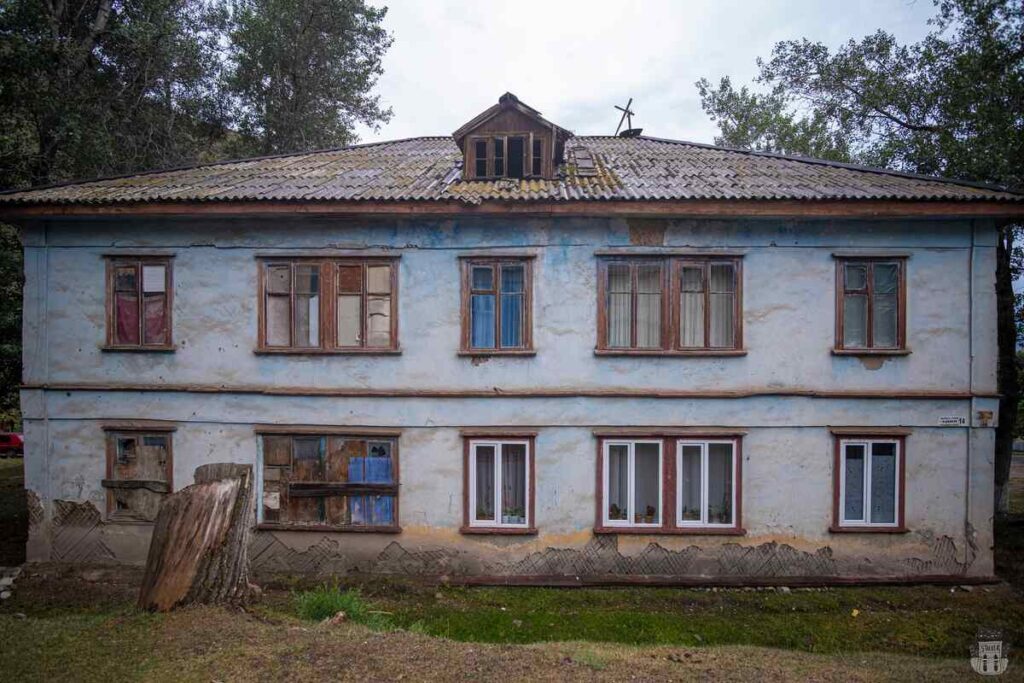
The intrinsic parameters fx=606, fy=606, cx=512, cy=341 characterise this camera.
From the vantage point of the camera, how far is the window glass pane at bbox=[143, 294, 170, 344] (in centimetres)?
1068

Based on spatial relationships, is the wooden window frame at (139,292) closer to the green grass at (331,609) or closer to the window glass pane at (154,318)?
the window glass pane at (154,318)

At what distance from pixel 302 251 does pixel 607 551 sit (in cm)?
731

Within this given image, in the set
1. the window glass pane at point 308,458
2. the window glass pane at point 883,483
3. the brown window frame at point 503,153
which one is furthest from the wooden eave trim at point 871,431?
the window glass pane at point 308,458

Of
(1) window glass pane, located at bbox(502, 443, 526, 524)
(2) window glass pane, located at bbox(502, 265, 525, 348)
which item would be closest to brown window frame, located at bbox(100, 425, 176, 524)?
(1) window glass pane, located at bbox(502, 443, 526, 524)

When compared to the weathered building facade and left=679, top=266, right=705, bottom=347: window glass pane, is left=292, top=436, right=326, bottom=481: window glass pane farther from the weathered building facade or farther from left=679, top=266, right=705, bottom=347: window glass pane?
left=679, top=266, right=705, bottom=347: window glass pane

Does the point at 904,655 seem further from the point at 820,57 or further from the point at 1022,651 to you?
the point at 820,57

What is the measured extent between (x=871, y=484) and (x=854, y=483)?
0.89 ft

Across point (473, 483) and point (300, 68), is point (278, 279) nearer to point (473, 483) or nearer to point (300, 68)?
point (473, 483)

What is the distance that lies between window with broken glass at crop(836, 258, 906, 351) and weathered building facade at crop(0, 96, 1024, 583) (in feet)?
0.16

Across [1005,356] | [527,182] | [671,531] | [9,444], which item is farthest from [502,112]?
[9,444]

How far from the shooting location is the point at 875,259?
10.3 metres

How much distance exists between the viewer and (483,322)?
412 inches

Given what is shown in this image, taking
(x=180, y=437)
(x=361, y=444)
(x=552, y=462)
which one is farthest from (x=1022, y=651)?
(x=180, y=437)

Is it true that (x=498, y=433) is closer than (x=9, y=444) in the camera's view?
Yes
